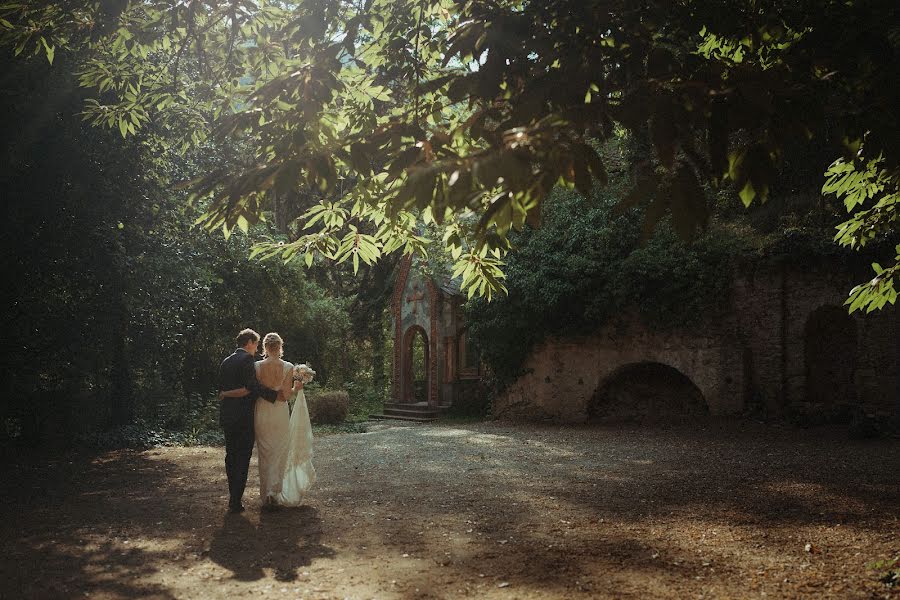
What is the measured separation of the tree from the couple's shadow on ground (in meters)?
2.33

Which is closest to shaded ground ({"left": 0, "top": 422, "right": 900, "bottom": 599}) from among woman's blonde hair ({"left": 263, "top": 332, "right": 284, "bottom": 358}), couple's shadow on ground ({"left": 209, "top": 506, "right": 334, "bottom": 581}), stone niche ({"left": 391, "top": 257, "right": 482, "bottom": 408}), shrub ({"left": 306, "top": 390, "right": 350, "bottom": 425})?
couple's shadow on ground ({"left": 209, "top": 506, "right": 334, "bottom": 581})

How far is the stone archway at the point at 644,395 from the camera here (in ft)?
52.5

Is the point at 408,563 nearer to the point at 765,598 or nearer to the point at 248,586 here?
the point at 248,586

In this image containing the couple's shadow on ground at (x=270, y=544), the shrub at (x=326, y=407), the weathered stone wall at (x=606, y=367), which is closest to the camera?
the couple's shadow on ground at (x=270, y=544)

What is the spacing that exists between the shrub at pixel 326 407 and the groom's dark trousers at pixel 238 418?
34.7 feet

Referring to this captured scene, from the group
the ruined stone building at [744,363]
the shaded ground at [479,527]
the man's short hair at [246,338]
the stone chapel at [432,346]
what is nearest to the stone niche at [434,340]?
the stone chapel at [432,346]

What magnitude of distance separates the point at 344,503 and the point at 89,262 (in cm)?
676

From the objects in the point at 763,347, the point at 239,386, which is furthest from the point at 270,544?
the point at 763,347

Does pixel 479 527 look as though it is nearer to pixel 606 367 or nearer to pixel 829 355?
pixel 606 367

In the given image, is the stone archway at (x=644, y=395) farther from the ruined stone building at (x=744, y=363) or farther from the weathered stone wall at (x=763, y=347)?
the weathered stone wall at (x=763, y=347)

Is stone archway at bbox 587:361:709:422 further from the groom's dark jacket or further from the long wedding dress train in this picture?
the groom's dark jacket

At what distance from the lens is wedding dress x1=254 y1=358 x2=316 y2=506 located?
302 inches

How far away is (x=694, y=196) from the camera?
10.3 ft

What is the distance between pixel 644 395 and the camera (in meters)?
16.5
